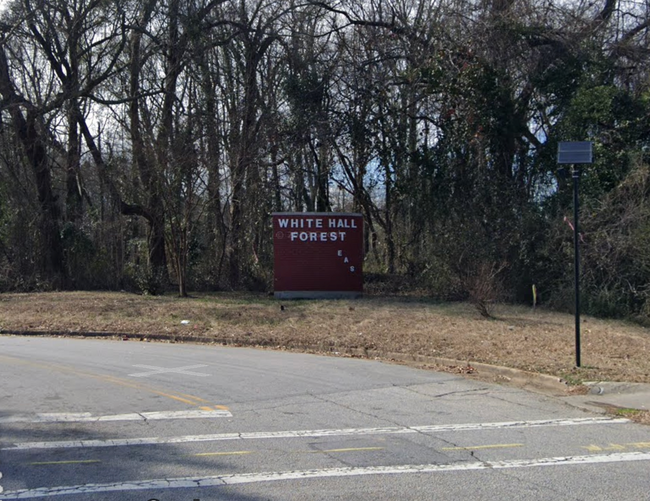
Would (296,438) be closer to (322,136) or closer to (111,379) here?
(111,379)

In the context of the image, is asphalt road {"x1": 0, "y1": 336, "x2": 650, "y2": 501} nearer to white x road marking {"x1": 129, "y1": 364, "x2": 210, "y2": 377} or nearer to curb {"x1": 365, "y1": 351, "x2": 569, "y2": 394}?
white x road marking {"x1": 129, "y1": 364, "x2": 210, "y2": 377}

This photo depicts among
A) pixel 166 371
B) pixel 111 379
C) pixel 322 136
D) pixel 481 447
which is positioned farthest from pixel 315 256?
pixel 481 447

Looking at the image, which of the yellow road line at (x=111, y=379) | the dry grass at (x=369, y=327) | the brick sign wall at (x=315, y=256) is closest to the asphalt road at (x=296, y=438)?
the yellow road line at (x=111, y=379)

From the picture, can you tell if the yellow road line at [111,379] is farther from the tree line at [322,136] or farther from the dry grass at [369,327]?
the tree line at [322,136]

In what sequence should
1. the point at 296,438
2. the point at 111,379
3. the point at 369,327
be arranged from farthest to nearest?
the point at 369,327, the point at 111,379, the point at 296,438

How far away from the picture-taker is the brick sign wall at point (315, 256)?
2228 centimetres

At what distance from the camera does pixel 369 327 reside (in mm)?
16328

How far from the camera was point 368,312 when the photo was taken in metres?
18.5

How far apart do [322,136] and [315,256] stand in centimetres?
585

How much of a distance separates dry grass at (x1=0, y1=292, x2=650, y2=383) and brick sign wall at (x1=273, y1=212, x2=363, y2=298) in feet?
3.17

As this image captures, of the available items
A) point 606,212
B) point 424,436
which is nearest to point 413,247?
point 606,212

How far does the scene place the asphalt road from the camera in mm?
5629

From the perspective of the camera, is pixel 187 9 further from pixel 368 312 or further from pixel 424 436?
pixel 424 436

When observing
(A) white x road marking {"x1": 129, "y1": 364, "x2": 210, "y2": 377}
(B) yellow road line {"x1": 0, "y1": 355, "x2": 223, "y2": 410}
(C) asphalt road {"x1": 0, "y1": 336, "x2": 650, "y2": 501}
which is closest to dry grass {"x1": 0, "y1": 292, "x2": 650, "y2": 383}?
(C) asphalt road {"x1": 0, "y1": 336, "x2": 650, "y2": 501}
